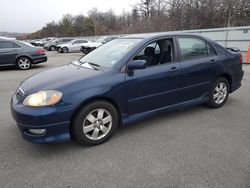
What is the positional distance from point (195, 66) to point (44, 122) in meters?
2.75

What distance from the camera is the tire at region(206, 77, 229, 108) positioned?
14.5 feet

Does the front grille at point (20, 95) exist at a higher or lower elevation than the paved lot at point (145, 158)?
higher

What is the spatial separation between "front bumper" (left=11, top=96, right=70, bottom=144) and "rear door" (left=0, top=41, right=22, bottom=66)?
8356mm

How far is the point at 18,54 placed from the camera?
33.7 feet

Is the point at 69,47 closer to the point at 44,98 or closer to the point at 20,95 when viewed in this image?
the point at 20,95

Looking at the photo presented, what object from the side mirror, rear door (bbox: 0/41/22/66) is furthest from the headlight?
rear door (bbox: 0/41/22/66)

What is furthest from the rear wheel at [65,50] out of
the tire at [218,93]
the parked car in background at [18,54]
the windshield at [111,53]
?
the tire at [218,93]

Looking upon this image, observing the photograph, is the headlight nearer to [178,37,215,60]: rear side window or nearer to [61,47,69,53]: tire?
[178,37,215,60]: rear side window

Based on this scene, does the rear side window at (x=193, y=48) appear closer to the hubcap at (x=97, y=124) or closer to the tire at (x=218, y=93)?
the tire at (x=218, y=93)

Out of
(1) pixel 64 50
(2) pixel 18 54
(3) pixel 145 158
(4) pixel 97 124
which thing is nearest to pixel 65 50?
(1) pixel 64 50

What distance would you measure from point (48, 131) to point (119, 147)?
100cm

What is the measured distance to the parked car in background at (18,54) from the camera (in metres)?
10.1

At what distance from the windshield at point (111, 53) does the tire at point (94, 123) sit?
2.36 feet

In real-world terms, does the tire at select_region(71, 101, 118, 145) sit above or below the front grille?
below
